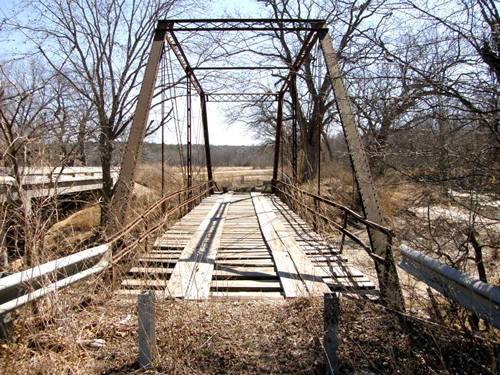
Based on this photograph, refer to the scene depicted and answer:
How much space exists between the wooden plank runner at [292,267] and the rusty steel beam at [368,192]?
2.21ft

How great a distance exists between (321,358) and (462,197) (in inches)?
88.8

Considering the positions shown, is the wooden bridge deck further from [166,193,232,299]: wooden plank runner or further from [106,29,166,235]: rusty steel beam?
[106,29,166,235]: rusty steel beam

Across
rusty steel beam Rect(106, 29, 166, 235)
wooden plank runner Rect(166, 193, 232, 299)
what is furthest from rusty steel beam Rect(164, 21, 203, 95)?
wooden plank runner Rect(166, 193, 232, 299)

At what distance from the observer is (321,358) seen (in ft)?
10.4

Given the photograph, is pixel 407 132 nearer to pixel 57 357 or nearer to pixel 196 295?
pixel 196 295

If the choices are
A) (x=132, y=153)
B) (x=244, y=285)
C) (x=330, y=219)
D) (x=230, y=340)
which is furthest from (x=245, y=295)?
(x=330, y=219)

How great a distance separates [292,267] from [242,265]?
2.58ft

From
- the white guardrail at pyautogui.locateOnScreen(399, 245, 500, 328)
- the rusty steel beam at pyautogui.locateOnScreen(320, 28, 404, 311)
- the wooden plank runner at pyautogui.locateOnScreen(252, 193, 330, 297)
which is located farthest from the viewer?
the wooden plank runner at pyautogui.locateOnScreen(252, 193, 330, 297)

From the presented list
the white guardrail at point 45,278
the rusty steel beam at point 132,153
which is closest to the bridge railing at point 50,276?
the white guardrail at point 45,278

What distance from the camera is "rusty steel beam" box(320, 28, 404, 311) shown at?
160 inches

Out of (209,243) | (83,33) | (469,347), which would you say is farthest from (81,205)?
(469,347)

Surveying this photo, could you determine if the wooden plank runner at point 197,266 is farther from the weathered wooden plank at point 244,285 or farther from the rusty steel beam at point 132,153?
the rusty steel beam at point 132,153

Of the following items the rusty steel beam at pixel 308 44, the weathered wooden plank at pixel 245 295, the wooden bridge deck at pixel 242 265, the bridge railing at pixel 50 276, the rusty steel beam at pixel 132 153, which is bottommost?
the weathered wooden plank at pixel 245 295

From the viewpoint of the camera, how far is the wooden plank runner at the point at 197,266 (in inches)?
176
